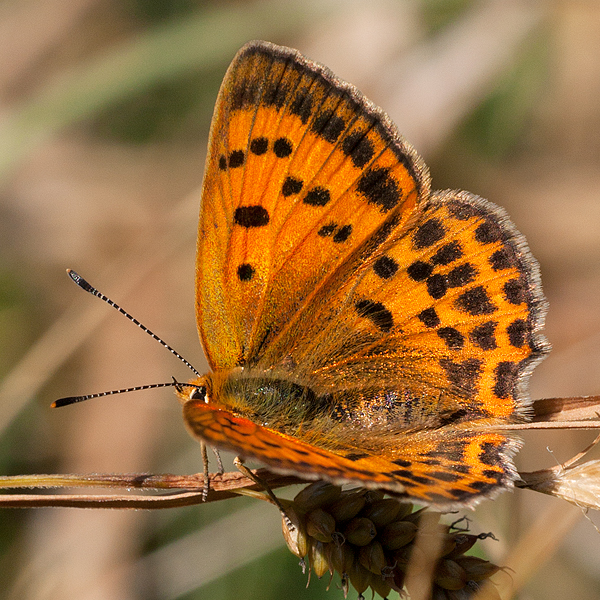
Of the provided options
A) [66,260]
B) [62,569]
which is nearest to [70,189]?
[66,260]

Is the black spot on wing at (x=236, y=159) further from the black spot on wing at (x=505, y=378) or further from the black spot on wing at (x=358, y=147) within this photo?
the black spot on wing at (x=505, y=378)

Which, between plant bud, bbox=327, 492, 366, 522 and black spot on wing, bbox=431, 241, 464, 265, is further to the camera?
black spot on wing, bbox=431, 241, 464, 265

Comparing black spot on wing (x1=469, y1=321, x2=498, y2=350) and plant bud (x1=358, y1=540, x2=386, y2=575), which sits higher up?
black spot on wing (x1=469, y1=321, x2=498, y2=350)

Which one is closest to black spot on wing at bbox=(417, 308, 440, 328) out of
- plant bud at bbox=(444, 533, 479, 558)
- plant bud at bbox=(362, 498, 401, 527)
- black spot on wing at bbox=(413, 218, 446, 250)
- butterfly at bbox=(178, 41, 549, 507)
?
butterfly at bbox=(178, 41, 549, 507)

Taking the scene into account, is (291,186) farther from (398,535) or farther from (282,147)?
(398,535)

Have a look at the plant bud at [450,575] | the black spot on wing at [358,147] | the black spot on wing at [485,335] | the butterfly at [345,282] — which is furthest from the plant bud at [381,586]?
the black spot on wing at [358,147]

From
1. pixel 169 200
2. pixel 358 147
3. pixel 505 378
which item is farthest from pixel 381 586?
pixel 169 200

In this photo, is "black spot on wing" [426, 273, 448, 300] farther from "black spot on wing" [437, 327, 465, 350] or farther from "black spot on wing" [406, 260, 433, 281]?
"black spot on wing" [437, 327, 465, 350]
